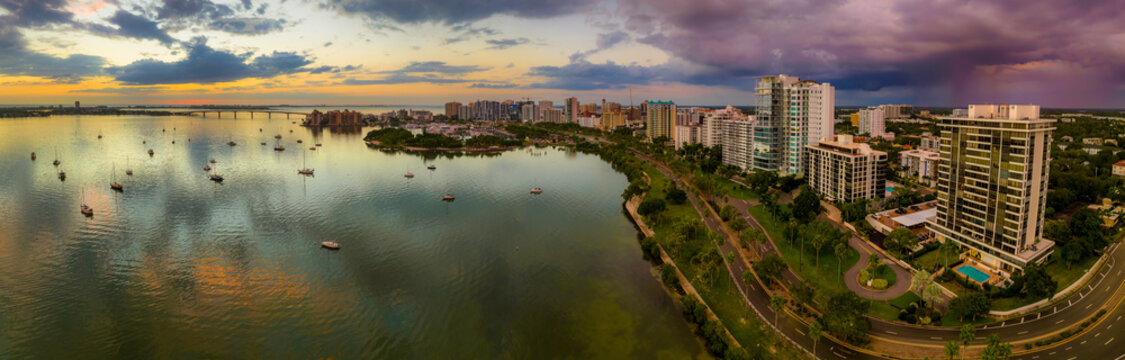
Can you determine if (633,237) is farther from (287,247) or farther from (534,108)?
(534,108)

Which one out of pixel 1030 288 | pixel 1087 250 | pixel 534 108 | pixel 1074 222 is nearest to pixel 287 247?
pixel 1030 288

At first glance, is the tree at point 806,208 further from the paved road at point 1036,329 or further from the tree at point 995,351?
the tree at point 995,351

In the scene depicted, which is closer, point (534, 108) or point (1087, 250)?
point (1087, 250)

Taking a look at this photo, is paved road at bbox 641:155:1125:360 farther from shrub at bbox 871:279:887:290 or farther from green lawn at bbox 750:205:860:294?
shrub at bbox 871:279:887:290

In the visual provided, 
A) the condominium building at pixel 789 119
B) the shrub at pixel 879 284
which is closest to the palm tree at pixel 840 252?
the shrub at pixel 879 284

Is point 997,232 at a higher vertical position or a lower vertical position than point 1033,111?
A: lower

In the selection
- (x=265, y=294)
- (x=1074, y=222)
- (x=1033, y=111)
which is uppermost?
(x=1033, y=111)
